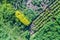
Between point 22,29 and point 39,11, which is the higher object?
point 39,11

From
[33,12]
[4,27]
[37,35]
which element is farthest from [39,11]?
[4,27]

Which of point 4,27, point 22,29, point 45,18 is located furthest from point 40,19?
point 4,27

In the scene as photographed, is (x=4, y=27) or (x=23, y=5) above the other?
(x=23, y=5)

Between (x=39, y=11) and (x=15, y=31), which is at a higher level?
(x=39, y=11)

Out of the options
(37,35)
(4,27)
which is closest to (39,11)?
(37,35)

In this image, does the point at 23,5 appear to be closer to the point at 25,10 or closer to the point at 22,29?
the point at 25,10

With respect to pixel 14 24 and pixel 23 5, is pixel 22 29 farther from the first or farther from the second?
pixel 23 5

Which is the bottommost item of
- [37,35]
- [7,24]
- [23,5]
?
[37,35]

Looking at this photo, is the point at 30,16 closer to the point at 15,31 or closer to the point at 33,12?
the point at 33,12
